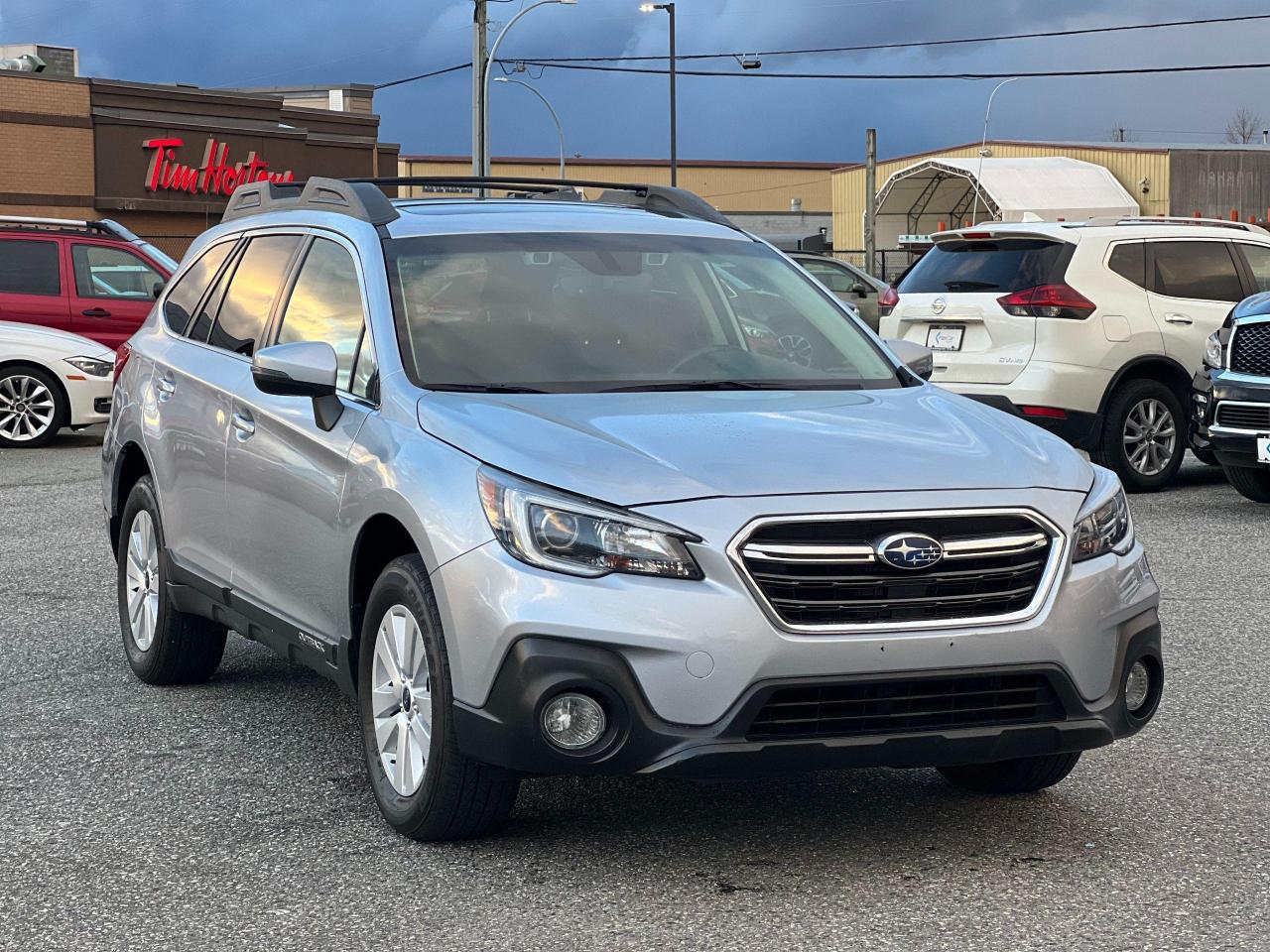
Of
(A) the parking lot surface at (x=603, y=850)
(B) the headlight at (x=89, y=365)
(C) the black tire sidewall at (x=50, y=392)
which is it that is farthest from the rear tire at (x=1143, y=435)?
(C) the black tire sidewall at (x=50, y=392)

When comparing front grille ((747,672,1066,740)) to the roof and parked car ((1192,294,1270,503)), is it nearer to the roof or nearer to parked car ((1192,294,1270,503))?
parked car ((1192,294,1270,503))

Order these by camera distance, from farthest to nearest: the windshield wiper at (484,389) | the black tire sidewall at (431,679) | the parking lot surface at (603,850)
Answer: the windshield wiper at (484,389), the black tire sidewall at (431,679), the parking lot surface at (603,850)

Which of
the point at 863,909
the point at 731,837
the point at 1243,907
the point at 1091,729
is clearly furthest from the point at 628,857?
the point at 1243,907

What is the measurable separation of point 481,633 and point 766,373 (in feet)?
5.15

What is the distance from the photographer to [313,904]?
14.3 ft

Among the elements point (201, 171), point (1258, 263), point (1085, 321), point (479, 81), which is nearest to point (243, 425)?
point (1085, 321)

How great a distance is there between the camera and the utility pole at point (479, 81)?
34.7 meters

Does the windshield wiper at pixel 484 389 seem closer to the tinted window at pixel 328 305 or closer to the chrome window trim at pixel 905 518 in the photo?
the tinted window at pixel 328 305

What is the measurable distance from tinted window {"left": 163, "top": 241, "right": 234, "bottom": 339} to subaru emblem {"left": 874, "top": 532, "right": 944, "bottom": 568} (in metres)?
3.38

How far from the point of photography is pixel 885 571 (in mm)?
4273

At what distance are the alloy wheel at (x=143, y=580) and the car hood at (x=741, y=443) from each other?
238cm

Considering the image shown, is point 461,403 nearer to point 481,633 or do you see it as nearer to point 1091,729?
point 481,633

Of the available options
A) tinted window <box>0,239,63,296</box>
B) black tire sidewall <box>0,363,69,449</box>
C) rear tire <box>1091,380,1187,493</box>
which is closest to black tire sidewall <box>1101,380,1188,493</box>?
rear tire <box>1091,380,1187,493</box>

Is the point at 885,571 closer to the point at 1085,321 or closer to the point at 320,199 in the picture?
the point at 320,199
